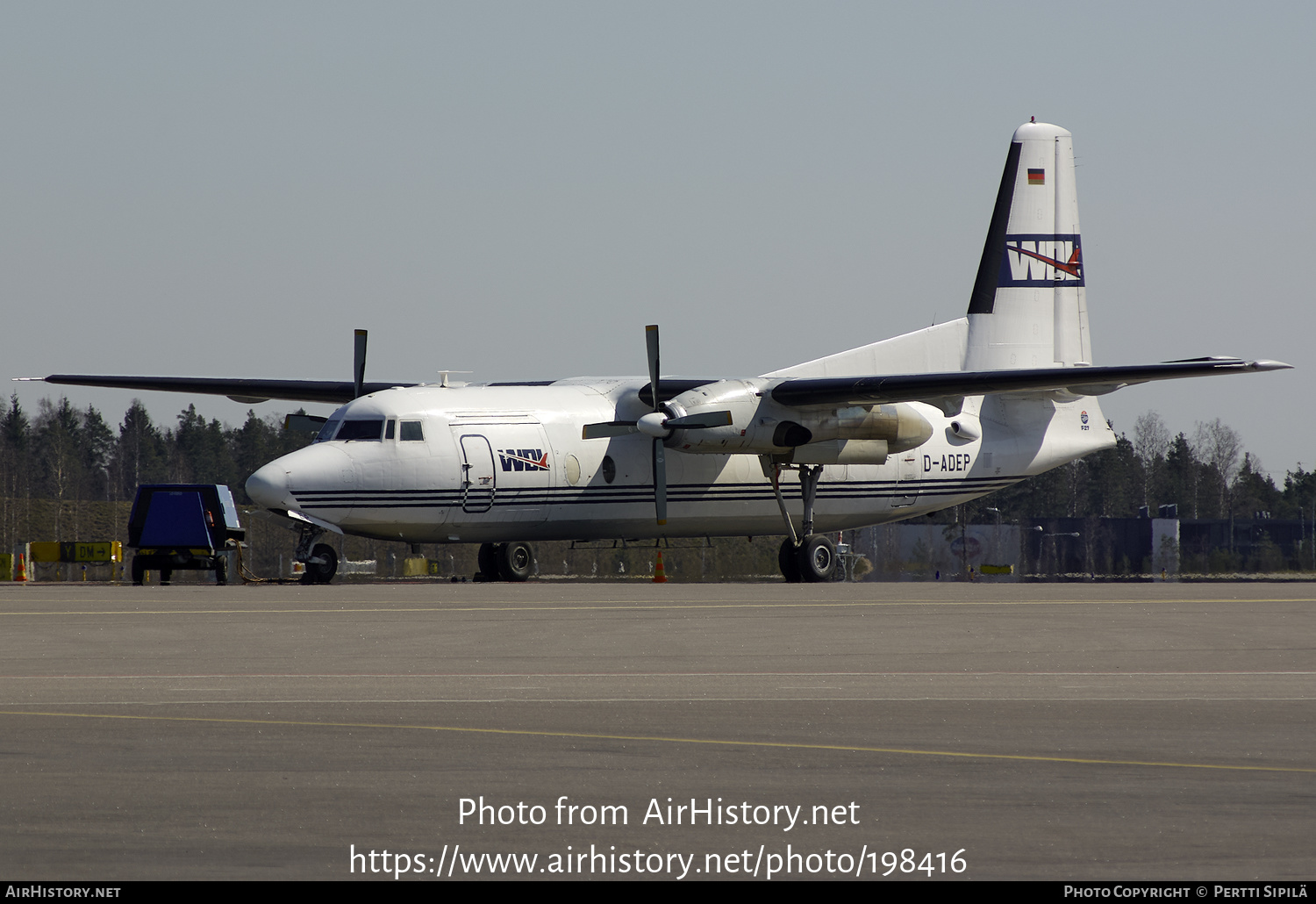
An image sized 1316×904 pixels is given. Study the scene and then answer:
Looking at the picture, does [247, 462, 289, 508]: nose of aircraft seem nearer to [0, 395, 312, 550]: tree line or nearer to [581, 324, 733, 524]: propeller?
[581, 324, 733, 524]: propeller

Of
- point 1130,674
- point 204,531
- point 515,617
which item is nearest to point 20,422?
point 204,531

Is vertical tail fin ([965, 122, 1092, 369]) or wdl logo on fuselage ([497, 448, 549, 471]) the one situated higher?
vertical tail fin ([965, 122, 1092, 369])

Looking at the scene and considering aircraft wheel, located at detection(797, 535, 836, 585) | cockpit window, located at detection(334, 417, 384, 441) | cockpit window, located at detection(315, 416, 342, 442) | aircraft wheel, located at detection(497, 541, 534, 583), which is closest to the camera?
cockpit window, located at detection(334, 417, 384, 441)

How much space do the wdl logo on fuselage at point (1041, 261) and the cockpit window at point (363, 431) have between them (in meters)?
14.9

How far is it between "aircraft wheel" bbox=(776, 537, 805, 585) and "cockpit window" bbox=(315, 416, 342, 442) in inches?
353

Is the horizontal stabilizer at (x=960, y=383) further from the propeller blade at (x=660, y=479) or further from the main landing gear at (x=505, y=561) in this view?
the main landing gear at (x=505, y=561)

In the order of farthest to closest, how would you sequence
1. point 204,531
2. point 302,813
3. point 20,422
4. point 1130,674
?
point 20,422 < point 204,531 < point 1130,674 < point 302,813

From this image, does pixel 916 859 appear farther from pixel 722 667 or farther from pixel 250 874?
pixel 722 667

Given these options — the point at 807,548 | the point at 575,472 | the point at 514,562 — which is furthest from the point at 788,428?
the point at 514,562

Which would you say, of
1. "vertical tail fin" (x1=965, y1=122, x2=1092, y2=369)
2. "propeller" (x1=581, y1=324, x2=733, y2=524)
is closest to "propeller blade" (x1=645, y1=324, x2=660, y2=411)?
"propeller" (x1=581, y1=324, x2=733, y2=524)

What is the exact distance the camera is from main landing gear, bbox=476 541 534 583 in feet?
95.0

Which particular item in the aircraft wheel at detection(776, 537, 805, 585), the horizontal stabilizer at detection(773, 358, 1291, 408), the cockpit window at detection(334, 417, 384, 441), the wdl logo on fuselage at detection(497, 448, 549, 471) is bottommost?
the aircraft wheel at detection(776, 537, 805, 585)

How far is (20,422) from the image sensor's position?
4215 inches

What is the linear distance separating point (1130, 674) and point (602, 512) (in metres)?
17.6
